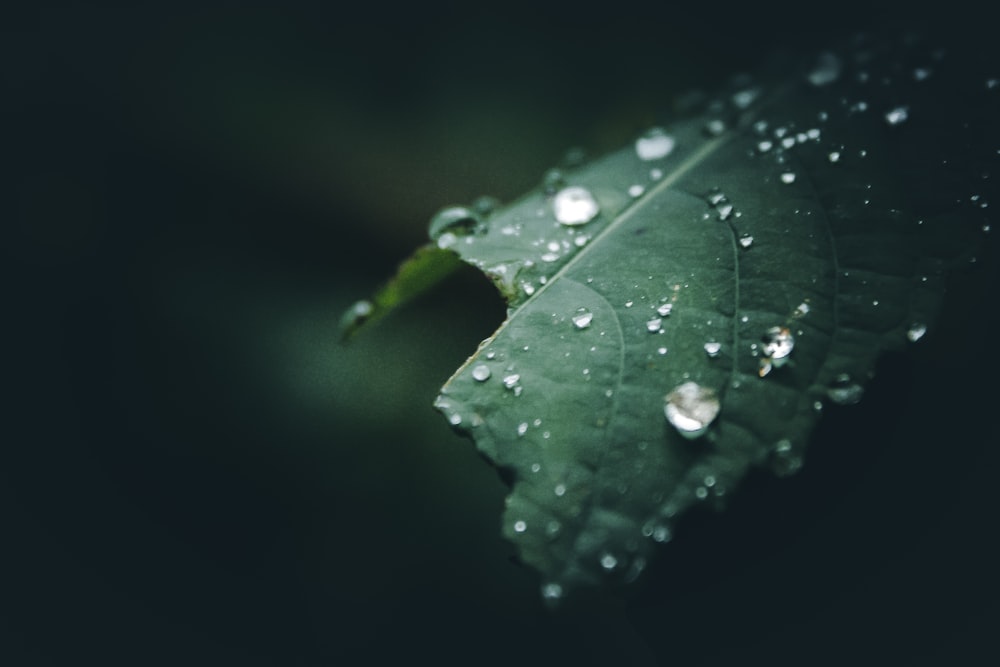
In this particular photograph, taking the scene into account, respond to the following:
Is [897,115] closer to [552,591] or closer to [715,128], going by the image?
[715,128]

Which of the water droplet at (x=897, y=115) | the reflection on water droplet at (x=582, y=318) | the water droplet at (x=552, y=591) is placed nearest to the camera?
the water droplet at (x=552, y=591)

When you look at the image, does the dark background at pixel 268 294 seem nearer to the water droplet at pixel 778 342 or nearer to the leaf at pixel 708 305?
the leaf at pixel 708 305

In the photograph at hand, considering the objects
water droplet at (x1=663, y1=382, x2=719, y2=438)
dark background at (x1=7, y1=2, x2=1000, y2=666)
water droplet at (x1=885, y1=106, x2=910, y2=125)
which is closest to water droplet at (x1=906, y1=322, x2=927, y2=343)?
water droplet at (x1=663, y1=382, x2=719, y2=438)

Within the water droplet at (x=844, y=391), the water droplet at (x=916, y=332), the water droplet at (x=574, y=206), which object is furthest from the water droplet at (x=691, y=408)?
the water droplet at (x=574, y=206)

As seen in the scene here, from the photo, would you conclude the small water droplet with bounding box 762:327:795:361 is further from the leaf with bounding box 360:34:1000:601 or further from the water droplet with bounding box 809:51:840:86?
the water droplet with bounding box 809:51:840:86

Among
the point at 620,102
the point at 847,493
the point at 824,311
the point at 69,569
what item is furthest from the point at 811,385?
the point at 69,569

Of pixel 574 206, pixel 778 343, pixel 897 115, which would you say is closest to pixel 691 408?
pixel 778 343
